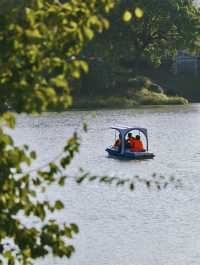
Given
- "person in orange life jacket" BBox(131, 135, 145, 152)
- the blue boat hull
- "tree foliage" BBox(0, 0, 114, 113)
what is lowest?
the blue boat hull

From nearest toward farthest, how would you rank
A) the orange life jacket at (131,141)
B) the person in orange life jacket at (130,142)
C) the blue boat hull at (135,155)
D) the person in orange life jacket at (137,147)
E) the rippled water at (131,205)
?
1. the rippled water at (131,205)
2. the blue boat hull at (135,155)
3. the orange life jacket at (131,141)
4. the person in orange life jacket at (130,142)
5. the person in orange life jacket at (137,147)

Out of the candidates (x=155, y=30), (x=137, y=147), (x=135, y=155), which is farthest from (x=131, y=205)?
(x=155, y=30)

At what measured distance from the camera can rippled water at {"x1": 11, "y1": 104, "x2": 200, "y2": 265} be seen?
2941cm

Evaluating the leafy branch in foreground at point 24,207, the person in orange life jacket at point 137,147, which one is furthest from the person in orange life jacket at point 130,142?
the leafy branch in foreground at point 24,207

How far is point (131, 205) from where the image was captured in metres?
37.4

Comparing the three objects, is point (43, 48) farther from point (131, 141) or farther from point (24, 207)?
point (131, 141)

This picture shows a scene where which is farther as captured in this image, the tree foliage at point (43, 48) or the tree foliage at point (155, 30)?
the tree foliage at point (155, 30)

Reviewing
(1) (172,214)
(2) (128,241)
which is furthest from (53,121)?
(2) (128,241)

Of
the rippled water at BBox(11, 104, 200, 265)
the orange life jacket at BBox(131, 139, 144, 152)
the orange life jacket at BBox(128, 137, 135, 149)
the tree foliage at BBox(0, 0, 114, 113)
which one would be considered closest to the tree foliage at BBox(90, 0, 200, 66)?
the rippled water at BBox(11, 104, 200, 265)

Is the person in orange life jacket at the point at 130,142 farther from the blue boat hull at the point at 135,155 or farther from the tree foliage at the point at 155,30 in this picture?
the tree foliage at the point at 155,30

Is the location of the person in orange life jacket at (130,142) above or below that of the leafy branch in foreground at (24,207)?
below

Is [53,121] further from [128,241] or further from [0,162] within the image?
[0,162]

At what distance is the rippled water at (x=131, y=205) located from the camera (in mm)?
29406

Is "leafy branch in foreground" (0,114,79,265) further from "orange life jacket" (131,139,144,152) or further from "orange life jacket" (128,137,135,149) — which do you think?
"orange life jacket" (131,139,144,152)
